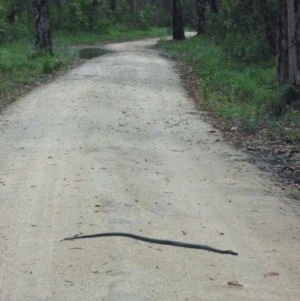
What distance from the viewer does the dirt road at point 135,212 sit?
4.68m

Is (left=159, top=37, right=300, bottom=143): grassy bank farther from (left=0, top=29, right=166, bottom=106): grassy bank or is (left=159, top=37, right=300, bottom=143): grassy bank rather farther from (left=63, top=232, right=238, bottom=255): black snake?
(left=63, top=232, right=238, bottom=255): black snake

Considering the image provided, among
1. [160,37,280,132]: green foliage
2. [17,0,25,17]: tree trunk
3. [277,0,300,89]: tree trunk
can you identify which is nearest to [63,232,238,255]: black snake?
[160,37,280,132]: green foliage

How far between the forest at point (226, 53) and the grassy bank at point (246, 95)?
0.06 feet

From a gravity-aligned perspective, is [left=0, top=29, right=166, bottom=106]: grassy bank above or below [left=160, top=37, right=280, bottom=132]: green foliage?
above

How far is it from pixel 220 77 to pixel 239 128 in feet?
19.4

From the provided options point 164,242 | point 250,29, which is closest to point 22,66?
point 250,29

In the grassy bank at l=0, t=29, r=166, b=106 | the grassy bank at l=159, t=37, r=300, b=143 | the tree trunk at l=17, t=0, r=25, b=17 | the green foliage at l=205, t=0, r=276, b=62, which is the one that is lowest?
the grassy bank at l=159, t=37, r=300, b=143

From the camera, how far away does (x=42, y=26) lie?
22.7m

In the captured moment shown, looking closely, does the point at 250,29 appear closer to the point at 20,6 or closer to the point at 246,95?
the point at 246,95

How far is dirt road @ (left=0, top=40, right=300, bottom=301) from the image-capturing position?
4684 millimetres

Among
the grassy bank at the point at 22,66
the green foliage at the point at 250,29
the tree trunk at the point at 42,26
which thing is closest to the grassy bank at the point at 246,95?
the green foliage at the point at 250,29

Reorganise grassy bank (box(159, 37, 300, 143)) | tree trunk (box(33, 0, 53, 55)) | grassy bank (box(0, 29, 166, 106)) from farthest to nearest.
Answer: tree trunk (box(33, 0, 53, 55)) → grassy bank (box(0, 29, 166, 106)) → grassy bank (box(159, 37, 300, 143))

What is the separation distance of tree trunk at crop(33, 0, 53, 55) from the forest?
43mm

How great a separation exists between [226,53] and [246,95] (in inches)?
284
